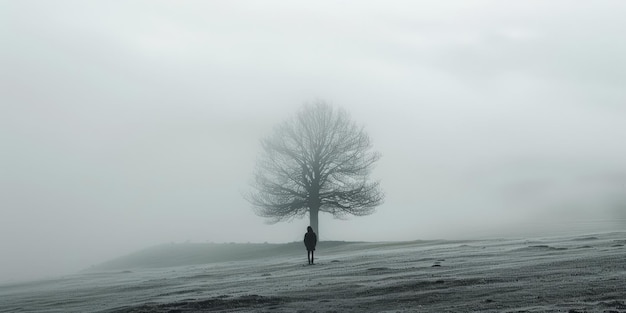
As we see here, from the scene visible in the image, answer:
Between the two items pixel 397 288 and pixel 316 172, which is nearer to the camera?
pixel 397 288

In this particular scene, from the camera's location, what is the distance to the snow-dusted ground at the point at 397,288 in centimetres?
2173

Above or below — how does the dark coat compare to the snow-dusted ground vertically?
above

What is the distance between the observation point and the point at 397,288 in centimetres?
2592

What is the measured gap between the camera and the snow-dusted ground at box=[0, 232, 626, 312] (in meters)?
21.7

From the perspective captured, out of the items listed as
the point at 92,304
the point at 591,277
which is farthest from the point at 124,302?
the point at 591,277

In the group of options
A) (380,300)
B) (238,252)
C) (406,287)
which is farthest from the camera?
(238,252)

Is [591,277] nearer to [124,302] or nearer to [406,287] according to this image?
[406,287]

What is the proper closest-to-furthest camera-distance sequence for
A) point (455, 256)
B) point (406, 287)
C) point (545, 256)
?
point (406, 287) → point (545, 256) → point (455, 256)

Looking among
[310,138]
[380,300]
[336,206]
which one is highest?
[310,138]

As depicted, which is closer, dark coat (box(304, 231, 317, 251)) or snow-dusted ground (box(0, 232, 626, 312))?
snow-dusted ground (box(0, 232, 626, 312))

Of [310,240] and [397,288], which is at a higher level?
[310,240]

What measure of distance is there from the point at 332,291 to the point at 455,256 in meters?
13.8

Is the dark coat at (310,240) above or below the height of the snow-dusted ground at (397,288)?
above

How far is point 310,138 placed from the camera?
6688cm
